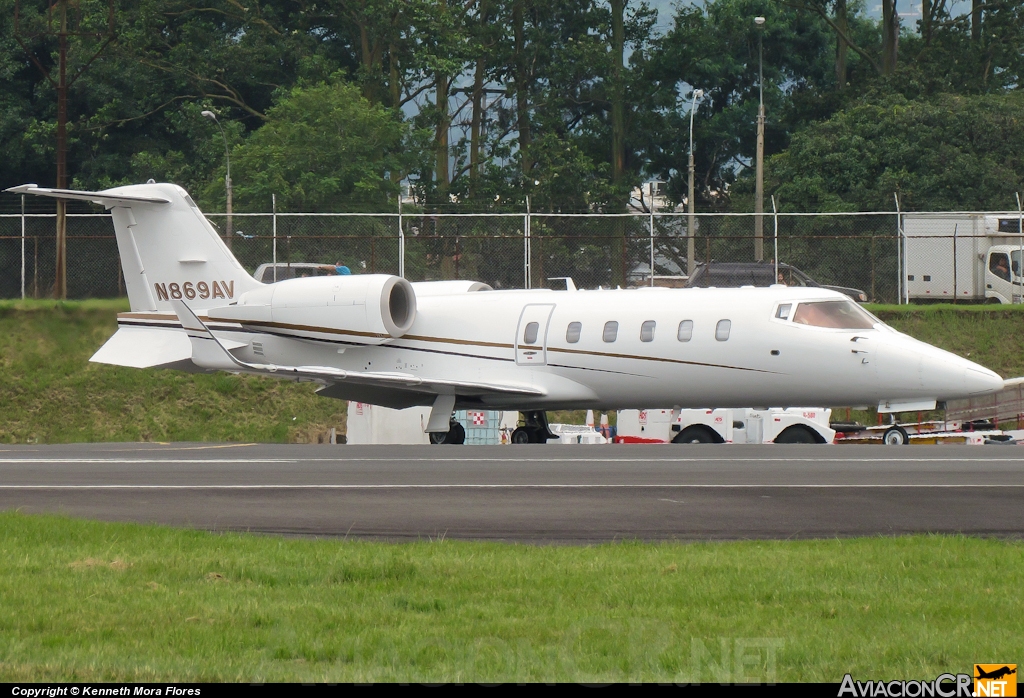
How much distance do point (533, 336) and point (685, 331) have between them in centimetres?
264

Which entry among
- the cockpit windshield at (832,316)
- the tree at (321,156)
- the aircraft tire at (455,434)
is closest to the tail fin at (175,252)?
the aircraft tire at (455,434)

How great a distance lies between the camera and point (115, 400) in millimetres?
31234

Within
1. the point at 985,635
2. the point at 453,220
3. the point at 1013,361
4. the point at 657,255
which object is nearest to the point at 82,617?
the point at 985,635

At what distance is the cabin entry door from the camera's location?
22.3m

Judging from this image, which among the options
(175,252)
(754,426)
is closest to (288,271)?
(175,252)

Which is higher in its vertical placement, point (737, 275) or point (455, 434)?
point (737, 275)

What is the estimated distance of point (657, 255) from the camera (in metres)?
39.8

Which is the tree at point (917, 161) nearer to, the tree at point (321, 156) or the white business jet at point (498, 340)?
the tree at point (321, 156)

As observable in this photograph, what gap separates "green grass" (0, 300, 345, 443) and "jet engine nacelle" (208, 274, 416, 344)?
26.1 feet

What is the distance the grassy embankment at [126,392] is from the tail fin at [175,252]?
226 inches

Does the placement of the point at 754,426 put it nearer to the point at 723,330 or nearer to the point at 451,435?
the point at 723,330

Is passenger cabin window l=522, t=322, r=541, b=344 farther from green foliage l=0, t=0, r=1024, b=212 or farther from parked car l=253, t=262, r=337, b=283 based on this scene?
green foliage l=0, t=0, r=1024, b=212

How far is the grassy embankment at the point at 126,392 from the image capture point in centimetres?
3084

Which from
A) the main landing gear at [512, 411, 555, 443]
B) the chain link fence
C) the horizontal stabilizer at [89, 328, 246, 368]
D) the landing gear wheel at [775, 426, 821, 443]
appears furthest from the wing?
the chain link fence
